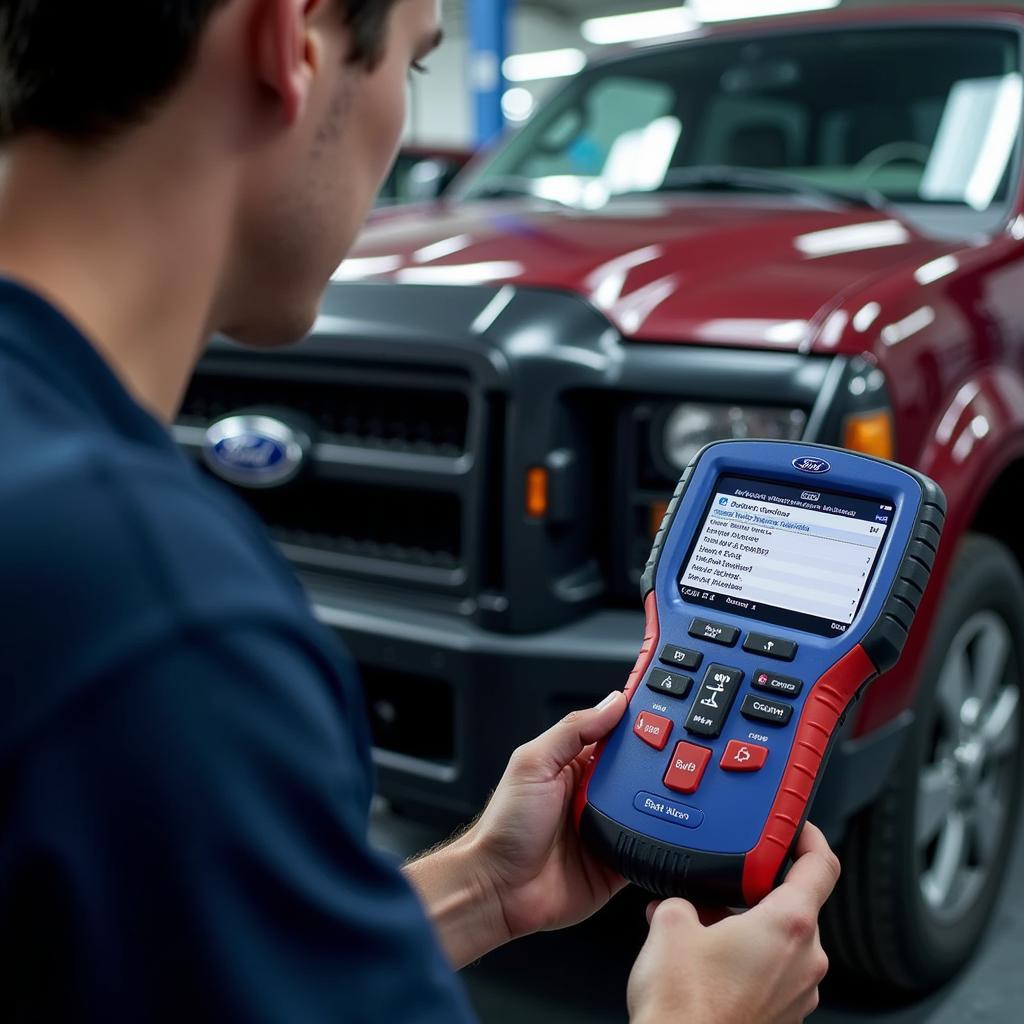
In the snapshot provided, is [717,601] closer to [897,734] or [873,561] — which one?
[873,561]

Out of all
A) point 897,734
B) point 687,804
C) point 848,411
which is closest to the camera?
point 687,804

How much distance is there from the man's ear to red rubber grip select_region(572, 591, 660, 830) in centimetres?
62

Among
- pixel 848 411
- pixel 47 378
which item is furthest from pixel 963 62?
pixel 47 378

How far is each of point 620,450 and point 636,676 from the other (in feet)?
2.63

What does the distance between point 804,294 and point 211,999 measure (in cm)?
156

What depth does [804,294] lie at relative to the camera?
1854 millimetres

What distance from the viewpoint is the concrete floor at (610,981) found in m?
2.07

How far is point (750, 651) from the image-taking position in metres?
1.09

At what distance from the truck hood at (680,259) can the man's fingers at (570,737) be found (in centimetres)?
84

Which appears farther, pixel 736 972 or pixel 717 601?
pixel 717 601

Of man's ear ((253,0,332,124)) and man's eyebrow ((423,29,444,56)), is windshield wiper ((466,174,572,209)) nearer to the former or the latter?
man's eyebrow ((423,29,444,56))

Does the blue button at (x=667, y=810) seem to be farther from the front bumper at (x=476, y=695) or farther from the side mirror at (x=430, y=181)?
the side mirror at (x=430, y=181)

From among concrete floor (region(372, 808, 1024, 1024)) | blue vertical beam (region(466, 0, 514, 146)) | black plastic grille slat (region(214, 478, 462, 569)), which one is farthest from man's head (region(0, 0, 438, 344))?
blue vertical beam (region(466, 0, 514, 146))

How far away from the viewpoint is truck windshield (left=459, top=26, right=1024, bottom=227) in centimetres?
256
